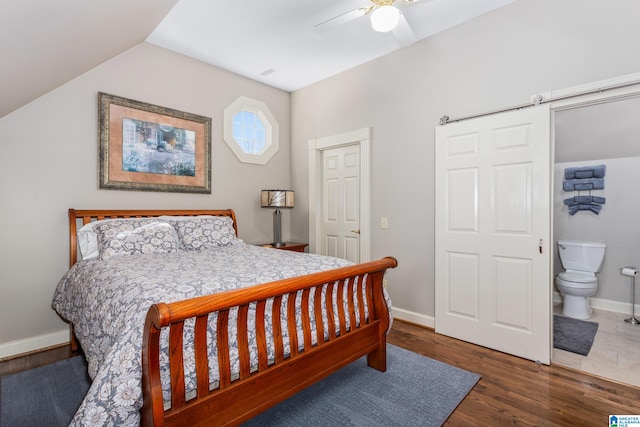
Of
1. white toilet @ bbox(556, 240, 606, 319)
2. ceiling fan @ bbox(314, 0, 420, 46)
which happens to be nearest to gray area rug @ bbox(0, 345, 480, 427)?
white toilet @ bbox(556, 240, 606, 319)

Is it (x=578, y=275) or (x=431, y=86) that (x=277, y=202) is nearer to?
(x=431, y=86)

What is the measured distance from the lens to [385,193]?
11.6 ft

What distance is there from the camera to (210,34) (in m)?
3.08

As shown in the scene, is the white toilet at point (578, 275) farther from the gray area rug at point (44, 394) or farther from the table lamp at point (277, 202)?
the gray area rug at point (44, 394)

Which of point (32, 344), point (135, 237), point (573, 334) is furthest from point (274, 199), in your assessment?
point (573, 334)

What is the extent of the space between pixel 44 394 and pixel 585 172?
539 cm

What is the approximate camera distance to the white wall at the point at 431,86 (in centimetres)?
229

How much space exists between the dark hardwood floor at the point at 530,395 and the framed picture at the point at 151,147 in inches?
115

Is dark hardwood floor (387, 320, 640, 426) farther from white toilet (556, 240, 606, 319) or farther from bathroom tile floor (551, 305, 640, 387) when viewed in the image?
white toilet (556, 240, 606, 319)

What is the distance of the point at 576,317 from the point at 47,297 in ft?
17.0

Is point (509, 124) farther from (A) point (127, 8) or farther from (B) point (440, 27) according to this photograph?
(A) point (127, 8)

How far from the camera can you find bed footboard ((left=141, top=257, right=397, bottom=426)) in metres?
1.23

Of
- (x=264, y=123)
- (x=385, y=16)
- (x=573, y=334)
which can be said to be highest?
(x=385, y=16)

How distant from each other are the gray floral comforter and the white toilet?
2798 mm
